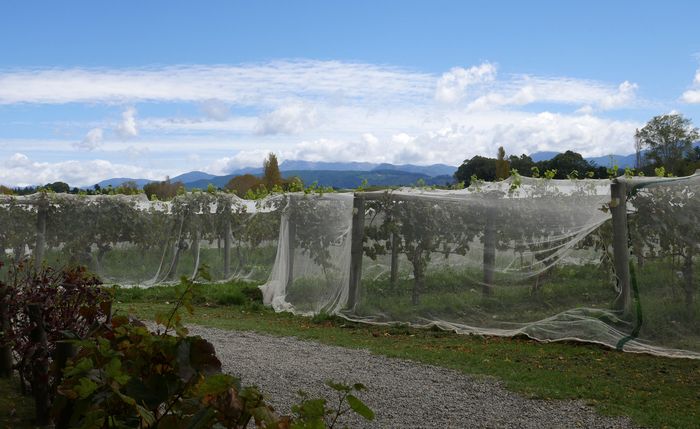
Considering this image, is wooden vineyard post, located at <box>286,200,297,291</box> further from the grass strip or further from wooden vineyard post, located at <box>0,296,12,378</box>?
wooden vineyard post, located at <box>0,296,12,378</box>

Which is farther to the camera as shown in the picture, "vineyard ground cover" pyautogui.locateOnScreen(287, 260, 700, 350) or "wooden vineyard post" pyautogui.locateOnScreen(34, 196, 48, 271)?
"wooden vineyard post" pyautogui.locateOnScreen(34, 196, 48, 271)

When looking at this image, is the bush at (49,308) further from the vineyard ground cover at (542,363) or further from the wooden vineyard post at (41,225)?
the wooden vineyard post at (41,225)

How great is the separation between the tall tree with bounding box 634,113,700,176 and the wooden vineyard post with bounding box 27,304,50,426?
28344 mm

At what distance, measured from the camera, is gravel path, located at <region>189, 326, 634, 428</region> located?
17.4ft

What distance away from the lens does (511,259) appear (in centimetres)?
957

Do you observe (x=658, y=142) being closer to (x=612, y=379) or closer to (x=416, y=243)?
(x=416, y=243)

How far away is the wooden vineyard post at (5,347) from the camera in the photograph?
4.39 meters

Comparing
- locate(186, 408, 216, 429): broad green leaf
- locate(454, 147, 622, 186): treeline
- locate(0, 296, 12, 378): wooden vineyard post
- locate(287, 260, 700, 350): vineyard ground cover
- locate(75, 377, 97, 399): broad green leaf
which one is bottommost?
locate(287, 260, 700, 350): vineyard ground cover

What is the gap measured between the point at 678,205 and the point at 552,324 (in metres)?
1.97

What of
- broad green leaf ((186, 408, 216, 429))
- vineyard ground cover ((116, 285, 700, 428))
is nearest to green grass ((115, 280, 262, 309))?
vineyard ground cover ((116, 285, 700, 428))

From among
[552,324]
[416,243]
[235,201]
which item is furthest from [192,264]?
[552,324]

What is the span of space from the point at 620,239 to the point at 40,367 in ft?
22.7

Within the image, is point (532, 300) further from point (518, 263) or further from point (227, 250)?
point (227, 250)

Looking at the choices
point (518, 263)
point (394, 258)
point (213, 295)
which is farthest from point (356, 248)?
point (213, 295)
